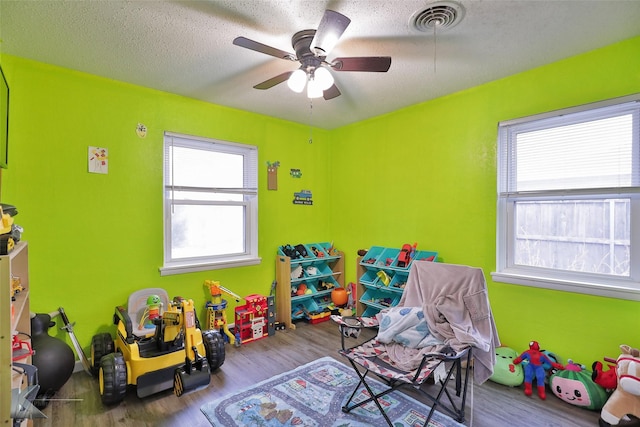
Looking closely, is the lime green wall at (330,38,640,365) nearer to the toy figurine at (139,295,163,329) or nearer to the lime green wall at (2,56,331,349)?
the lime green wall at (2,56,331,349)

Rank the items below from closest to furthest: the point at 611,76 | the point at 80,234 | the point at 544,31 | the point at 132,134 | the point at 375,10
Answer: the point at 375,10 → the point at 544,31 → the point at 611,76 → the point at 80,234 → the point at 132,134

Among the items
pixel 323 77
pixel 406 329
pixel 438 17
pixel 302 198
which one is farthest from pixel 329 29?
pixel 302 198

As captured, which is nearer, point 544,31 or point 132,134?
point 544,31

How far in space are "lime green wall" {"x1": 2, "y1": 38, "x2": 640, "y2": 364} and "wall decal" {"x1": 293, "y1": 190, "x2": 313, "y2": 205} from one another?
307 mm

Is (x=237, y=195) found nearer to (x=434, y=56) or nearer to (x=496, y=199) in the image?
(x=434, y=56)

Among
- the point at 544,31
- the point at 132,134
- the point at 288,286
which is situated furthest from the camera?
the point at 288,286

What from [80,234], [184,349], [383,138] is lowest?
[184,349]

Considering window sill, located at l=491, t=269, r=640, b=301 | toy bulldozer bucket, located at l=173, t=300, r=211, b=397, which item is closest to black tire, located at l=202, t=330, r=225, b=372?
toy bulldozer bucket, located at l=173, t=300, r=211, b=397

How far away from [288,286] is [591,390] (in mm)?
2793

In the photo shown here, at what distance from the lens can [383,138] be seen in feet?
12.6

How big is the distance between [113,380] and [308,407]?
137 centimetres

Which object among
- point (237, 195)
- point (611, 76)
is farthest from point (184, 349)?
point (611, 76)

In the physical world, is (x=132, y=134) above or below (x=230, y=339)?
above

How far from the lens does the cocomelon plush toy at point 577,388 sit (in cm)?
210
